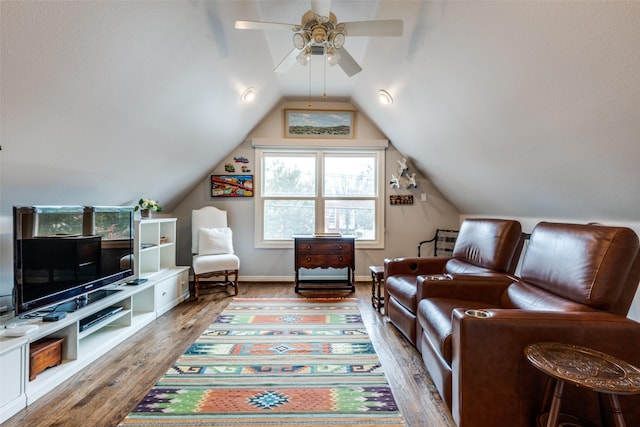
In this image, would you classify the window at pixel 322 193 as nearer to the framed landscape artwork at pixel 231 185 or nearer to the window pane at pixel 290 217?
the window pane at pixel 290 217

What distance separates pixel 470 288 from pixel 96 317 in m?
2.85

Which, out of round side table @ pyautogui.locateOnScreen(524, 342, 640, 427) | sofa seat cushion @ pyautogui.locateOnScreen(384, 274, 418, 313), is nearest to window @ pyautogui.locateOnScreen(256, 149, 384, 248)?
sofa seat cushion @ pyautogui.locateOnScreen(384, 274, 418, 313)

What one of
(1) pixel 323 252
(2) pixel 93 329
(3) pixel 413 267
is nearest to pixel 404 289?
(3) pixel 413 267

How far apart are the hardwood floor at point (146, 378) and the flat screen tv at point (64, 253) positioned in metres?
0.55

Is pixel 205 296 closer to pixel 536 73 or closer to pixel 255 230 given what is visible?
pixel 255 230

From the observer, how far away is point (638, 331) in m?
1.27

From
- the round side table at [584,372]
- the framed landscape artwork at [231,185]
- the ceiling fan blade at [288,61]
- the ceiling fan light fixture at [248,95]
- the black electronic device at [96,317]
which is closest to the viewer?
the round side table at [584,372]

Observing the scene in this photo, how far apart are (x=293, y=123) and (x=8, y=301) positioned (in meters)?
3.50

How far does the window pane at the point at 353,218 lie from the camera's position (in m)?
4.40

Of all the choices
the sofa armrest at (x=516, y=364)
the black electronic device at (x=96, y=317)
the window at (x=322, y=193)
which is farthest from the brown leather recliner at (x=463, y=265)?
the black electronic device at (x=96, y=317)

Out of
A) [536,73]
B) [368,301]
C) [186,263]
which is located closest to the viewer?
[536,73]

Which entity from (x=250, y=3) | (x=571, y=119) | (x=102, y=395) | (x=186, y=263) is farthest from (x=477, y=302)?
(x=186, y=263)

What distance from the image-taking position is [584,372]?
1064 mm

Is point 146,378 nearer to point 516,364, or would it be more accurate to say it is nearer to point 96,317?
point 96,317
